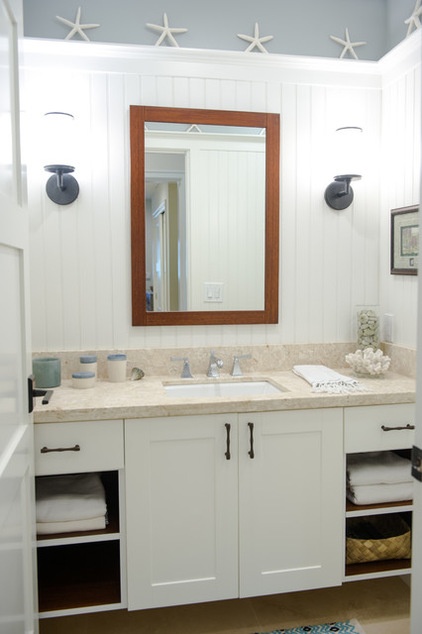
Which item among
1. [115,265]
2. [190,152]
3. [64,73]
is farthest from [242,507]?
[64,73]

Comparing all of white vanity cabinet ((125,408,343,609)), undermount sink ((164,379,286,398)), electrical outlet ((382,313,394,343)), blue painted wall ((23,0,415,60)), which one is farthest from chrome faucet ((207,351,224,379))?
blue painted wall ((23,0,415,60))

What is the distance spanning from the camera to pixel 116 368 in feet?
7.61

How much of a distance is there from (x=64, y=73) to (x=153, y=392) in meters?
1.38

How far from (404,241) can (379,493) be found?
107 centimetres

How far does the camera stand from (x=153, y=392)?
2.14m

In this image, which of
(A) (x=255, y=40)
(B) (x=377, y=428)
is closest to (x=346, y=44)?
(A) (x=255, y=40)

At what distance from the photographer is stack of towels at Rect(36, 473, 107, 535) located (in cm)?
193

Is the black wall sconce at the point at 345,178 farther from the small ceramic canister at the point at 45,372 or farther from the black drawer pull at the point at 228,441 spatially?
the small ceramic canister at the point at 45,372

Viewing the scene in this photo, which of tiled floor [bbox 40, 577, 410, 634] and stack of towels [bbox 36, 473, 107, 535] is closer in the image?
stack of towels [bbox 36, 473, 107, 535]

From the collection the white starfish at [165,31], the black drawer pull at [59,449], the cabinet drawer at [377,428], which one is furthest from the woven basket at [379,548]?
the white starfish at [165,31]

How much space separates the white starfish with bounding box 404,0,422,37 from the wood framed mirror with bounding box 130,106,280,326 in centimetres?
68

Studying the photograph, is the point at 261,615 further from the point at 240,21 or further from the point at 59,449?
the point at 240,21

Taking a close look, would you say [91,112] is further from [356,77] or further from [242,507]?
[242,507]

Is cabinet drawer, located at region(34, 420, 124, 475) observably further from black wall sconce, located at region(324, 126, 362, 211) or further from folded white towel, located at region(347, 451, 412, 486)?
black wall sconce, located at region(324, 126, 362, 211)
